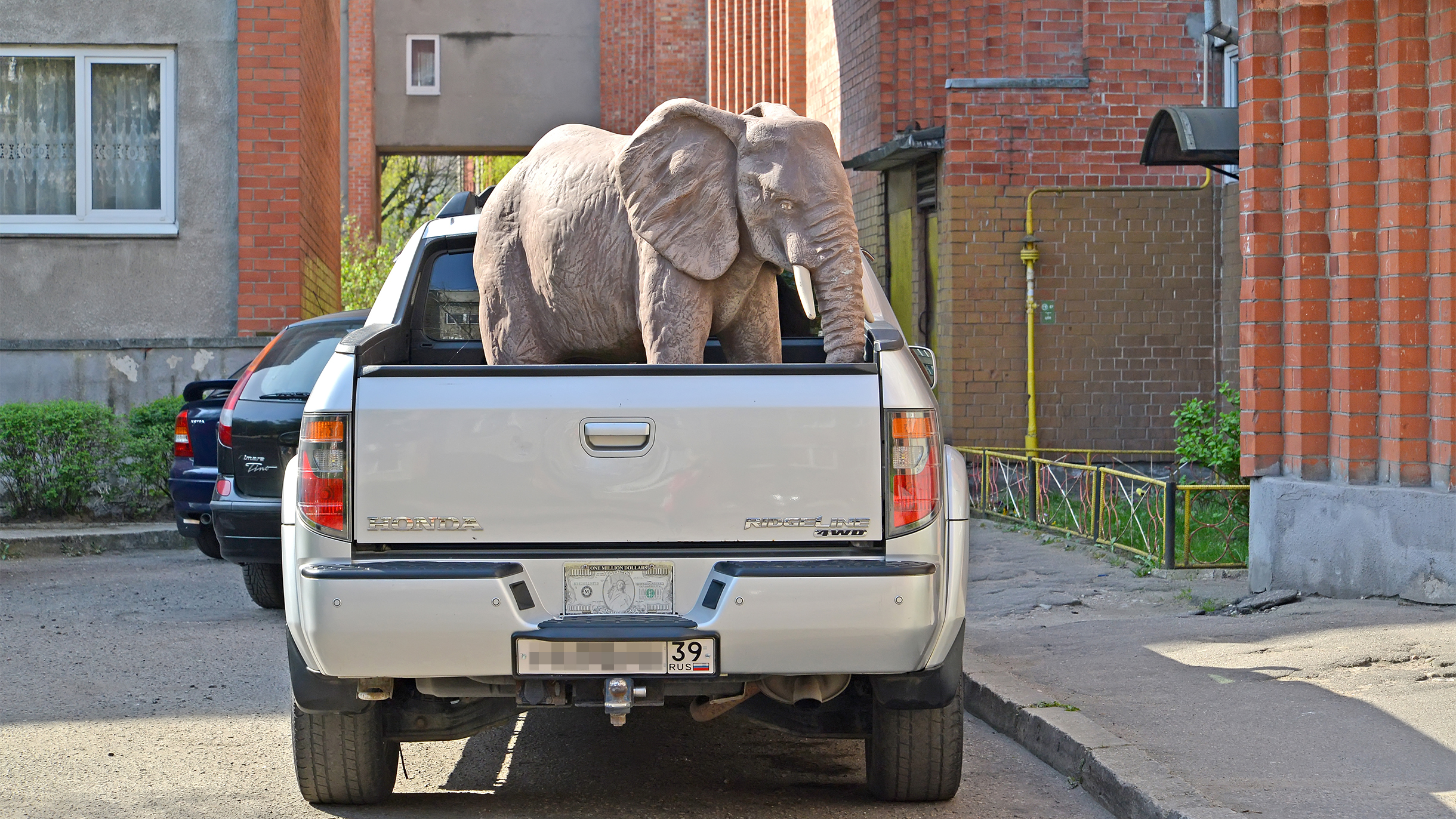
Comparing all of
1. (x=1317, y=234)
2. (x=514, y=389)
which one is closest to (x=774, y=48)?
(x=1317, y=234)

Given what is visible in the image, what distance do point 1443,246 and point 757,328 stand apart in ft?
13.4

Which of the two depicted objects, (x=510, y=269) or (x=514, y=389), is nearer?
(x=514, y=389)

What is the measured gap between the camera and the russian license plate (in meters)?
4.72

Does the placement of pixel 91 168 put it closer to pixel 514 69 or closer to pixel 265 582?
pixel 265 582

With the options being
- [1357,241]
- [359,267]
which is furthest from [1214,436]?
[359,267]

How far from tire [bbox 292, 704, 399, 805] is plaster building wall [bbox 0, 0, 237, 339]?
1019 centimetres

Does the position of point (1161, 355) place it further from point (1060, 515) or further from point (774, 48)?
point (774, 48)

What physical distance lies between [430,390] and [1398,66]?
595cm

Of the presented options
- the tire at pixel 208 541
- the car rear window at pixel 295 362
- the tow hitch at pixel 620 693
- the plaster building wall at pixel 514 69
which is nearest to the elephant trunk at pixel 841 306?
the tow hitch at pixel 620 693

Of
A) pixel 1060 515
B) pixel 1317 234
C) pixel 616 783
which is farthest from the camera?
pixel 1060 515

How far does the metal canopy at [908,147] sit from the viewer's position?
15.7m

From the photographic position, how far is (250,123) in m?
14.7

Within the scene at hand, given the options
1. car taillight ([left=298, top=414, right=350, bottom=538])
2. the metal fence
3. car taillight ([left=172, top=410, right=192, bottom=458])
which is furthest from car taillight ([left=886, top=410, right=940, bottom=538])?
car taillight ([left=172, top=410, right=192, bottom=458])

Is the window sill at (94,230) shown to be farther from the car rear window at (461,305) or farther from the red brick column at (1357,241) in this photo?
the red brick column at (1357,241)
